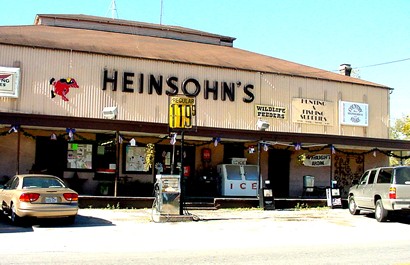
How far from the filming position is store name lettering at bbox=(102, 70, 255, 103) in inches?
912

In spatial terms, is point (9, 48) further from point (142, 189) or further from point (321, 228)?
point (321, 228)

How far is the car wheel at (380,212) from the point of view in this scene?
16.5 m

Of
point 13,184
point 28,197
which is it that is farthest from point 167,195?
point 13,184

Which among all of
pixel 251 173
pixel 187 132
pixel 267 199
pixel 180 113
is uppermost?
Answer: pixel 180 113

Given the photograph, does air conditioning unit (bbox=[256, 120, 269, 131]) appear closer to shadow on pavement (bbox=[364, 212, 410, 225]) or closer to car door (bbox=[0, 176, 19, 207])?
shadow on pavement (bbox=[364, 212, 410, 225])

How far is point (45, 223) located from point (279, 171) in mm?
14995

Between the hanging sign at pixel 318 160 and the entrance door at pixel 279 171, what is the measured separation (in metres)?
1.08

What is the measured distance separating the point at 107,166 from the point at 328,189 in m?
10.2

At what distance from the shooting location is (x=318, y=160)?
27250 mm

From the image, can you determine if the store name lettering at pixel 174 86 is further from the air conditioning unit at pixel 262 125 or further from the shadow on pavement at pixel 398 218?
the shadow on pavement at pixel 398 218

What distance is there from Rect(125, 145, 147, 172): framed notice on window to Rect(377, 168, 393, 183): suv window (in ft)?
37.1

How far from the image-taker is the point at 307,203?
2244 centimetres

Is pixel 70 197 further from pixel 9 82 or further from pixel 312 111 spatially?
pixel 312 111

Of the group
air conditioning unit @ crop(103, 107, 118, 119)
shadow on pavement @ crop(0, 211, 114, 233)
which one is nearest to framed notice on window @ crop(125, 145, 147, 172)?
air conditioning unit @ crop(103, 107, 118, 119)
